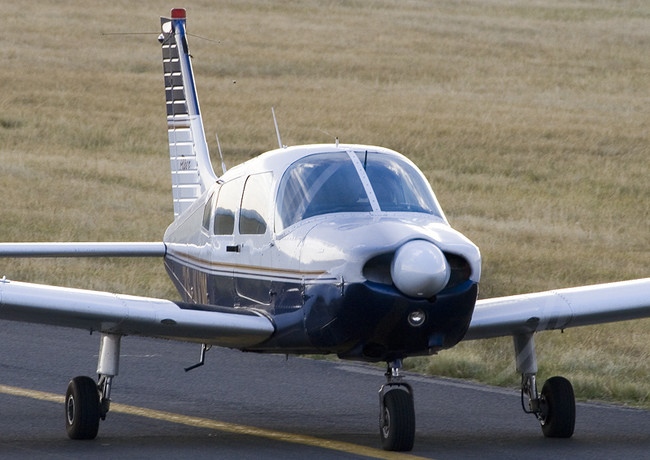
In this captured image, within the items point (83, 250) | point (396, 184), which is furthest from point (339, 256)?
point (83, 250)

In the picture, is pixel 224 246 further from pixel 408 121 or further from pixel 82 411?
pixel 408 121

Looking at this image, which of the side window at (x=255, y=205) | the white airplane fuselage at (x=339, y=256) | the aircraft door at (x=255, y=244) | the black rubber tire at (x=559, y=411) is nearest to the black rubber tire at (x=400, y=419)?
the white airplane fuselage at (x=339, y=256)

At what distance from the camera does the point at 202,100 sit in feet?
128

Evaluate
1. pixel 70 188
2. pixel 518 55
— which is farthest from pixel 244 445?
pixel 518 55

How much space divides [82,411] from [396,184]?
8.83ft

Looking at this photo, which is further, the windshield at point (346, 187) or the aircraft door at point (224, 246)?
the aircraft door at point (224, 246)

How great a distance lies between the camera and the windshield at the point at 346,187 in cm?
915

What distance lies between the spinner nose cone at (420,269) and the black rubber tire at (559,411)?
211 cm

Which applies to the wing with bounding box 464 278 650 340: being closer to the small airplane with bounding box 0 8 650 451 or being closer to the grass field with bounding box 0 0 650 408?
A: the small airplane with bounding box 0 8 650 451

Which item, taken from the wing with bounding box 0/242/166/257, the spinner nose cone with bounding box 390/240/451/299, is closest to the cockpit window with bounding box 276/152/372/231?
the spinner nose cone with bounding box 390/240/451/299

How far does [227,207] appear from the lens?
10.4 metres

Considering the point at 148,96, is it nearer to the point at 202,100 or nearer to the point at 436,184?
the point at 202,100

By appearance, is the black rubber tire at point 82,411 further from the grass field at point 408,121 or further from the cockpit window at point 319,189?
the grass field at point 408,121

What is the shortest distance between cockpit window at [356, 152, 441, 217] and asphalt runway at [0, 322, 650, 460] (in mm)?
1639
